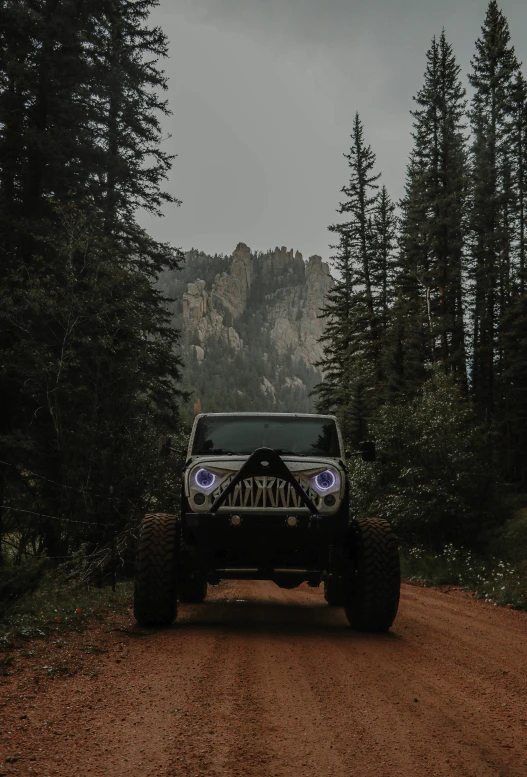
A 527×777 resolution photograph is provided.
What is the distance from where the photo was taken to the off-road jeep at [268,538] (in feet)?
23.2

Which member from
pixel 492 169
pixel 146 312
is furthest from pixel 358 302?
pixel 146 312

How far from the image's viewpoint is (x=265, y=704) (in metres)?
4.39

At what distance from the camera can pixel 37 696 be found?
4.42 metres

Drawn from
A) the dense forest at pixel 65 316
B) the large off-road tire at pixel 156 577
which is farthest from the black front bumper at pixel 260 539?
the dense forest at pixel 65 316

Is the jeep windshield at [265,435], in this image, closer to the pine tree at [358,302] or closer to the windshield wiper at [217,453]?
the windshield wiper at [217,453]

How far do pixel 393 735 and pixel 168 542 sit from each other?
3.99 meters

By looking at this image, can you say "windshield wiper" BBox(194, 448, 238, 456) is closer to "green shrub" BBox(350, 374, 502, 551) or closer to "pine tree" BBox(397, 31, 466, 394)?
"green shrub" BBox(350, 374, 502, 551)

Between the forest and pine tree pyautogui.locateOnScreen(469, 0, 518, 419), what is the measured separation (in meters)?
0.12

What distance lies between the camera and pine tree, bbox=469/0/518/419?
34250mm

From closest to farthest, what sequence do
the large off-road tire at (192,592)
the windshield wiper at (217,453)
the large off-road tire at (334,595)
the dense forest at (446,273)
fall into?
the windshield wiper at (217,453), the large off-road tire at (192,592), the large off-road tire at (334,595), the dense forest at (446,273)

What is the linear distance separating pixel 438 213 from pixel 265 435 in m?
28.5

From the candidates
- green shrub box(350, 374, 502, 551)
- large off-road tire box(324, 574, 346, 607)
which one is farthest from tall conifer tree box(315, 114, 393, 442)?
large off-road tire box(324, 574, 346, 607)

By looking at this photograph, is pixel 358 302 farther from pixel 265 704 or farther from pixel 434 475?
pixel 265 704

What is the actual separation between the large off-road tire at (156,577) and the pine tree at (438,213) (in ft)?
83.5
